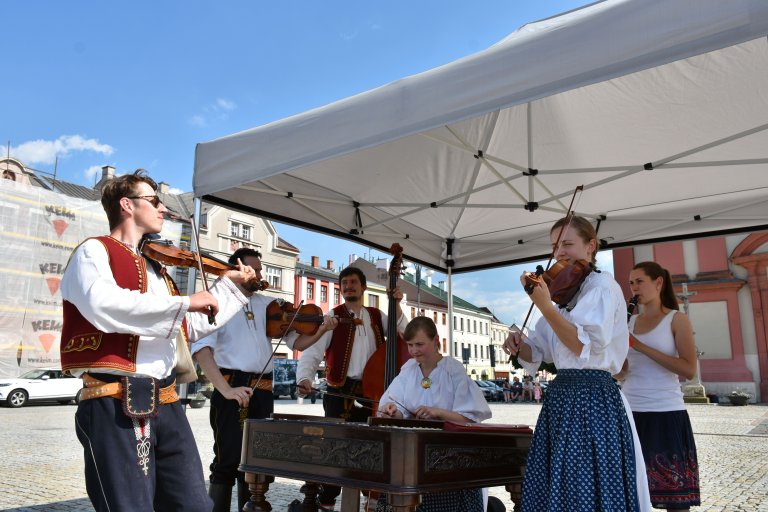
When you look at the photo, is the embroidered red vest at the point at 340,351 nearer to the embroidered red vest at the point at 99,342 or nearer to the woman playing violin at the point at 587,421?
the woman playing violin at the point at 587,421

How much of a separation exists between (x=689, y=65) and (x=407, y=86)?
181cm

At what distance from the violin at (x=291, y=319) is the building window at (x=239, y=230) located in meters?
36.7

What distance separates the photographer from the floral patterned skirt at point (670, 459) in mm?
3021

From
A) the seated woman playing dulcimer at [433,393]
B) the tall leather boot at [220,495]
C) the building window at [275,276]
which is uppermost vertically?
the building window at [275,276]

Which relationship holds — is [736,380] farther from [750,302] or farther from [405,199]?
[405,199]

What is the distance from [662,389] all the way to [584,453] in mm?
1206

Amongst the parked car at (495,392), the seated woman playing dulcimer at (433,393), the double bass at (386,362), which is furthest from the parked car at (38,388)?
the parked car at (495,392)

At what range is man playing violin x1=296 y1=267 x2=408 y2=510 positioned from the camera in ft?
14.6

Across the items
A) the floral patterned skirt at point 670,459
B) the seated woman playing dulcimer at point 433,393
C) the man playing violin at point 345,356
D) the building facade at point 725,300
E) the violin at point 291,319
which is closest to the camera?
the floral patterned skirt at point 670,459

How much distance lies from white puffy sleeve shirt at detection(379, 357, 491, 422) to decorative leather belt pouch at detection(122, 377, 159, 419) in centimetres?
173

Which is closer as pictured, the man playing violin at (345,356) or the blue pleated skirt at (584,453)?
the blue pleated skirt at (584,453)

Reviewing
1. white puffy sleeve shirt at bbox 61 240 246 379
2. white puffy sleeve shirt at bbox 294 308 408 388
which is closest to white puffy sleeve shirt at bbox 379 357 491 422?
white puffy sleeve shirt at bbox 294 308 408 388

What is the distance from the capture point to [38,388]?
2016 centimetres

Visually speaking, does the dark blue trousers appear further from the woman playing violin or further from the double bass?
the double bass
